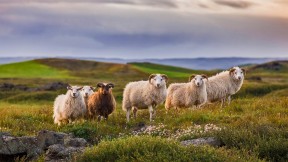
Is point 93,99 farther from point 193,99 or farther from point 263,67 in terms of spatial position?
point 263,67

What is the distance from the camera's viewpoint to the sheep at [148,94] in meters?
21.0

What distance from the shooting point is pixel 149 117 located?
20.7 m

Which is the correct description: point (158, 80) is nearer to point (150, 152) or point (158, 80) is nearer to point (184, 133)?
point (184, 133)

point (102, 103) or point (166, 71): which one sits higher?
point (102, 103)

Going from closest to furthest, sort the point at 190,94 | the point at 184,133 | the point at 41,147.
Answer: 1. the point at 41,147
2. the point at 184,133
3. the point at 190,94

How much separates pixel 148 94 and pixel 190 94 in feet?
10.7

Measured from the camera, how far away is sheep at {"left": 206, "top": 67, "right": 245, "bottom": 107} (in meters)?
25.4


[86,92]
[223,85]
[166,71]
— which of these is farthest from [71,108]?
[166,71]

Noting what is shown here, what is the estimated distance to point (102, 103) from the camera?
20031 millimetres

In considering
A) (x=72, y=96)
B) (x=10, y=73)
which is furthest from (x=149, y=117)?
(x=10, y=73)

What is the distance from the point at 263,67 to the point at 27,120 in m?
127

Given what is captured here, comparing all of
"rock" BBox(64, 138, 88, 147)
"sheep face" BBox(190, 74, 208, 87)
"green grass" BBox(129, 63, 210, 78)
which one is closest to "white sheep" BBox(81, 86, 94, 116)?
"sheep face" BBox(190, 74, 208, 87)

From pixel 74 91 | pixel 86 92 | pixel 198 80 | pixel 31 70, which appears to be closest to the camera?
pixel 74 91

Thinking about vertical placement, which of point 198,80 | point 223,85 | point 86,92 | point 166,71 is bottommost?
point 166,71
